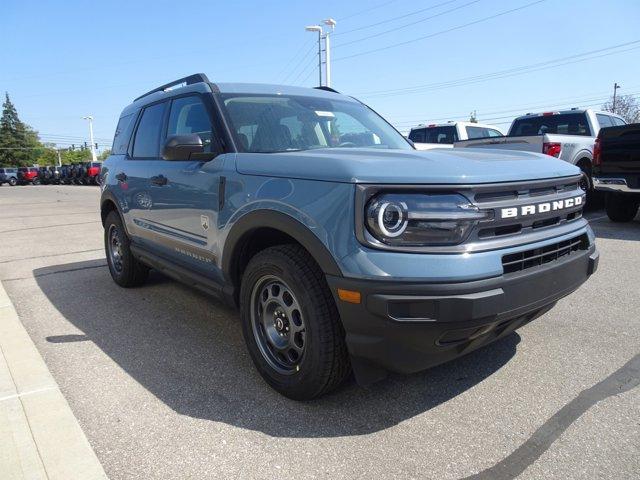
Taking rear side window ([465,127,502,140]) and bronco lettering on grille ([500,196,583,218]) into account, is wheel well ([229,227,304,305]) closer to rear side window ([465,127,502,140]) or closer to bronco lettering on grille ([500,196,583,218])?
bronco lettering on grille ([500,196,583,218])

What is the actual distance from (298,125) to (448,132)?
9684mm

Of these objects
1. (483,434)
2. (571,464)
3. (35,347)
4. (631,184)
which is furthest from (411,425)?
(631,184)

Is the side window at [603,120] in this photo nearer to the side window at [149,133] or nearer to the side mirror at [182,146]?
the side window at [149,133]

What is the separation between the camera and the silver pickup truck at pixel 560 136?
27.3 ft

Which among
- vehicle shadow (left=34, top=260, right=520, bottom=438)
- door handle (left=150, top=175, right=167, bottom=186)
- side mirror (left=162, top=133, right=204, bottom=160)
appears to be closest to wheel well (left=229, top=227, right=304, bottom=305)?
vehicle shadow (left=34, top=260, right=520, bottom=438)

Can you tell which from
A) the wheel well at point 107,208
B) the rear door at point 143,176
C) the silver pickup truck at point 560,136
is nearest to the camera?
the rear door at point 143,176

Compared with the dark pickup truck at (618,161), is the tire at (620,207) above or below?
below

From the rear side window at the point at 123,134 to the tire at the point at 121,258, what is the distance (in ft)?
2.27

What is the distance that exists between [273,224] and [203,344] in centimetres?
148

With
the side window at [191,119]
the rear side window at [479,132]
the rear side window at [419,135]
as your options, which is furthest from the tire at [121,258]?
the rear side window at [479,132]

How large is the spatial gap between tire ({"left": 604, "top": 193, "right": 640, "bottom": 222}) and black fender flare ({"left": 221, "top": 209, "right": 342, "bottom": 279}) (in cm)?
799

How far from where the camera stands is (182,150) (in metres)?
3.22

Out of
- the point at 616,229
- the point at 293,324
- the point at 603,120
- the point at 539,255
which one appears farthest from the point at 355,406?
the point at 603,120

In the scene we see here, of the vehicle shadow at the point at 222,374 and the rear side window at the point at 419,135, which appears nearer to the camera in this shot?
the vehicle shadow at the point at 222,374
